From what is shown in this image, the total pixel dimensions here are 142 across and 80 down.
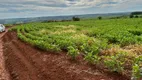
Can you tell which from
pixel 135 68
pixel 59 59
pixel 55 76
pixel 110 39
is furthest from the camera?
pixel 110 39

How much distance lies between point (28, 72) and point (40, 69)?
1.52 ft

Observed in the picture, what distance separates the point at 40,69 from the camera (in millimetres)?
9336

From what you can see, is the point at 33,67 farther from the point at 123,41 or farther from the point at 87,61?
the point at 123,41

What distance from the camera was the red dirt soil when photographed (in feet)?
25.1

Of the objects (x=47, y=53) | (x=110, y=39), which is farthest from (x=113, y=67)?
(x=110, y=39)

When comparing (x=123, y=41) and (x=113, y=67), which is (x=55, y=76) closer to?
(x=113, y=67)

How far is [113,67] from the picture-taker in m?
7.52

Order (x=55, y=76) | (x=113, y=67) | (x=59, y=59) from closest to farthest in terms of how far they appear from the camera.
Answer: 1. (x=113, y=67)
2. (x=55, y=76)
3. (x=59, y=59)

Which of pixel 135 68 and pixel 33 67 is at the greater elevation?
pixel 135 68

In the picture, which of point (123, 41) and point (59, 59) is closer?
point (59, 59)

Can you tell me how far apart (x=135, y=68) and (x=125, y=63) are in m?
2.33

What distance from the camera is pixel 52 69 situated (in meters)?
9.02

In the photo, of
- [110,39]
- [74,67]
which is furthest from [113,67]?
[110,39]

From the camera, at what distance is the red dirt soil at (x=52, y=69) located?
7653mm
